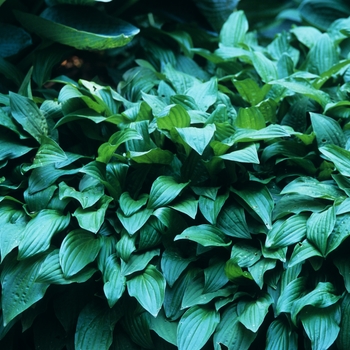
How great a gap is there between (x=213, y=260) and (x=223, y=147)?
0.31m

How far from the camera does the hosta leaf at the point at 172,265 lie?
3.98ft

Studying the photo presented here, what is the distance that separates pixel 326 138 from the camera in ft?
4.50

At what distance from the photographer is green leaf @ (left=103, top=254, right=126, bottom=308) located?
1161 mm

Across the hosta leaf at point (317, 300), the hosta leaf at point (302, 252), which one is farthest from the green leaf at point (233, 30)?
the hosta leaf at point (317, 300)

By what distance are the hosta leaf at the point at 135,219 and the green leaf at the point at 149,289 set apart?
113 millimetres

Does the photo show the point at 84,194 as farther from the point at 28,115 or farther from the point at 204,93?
the point at 204,93

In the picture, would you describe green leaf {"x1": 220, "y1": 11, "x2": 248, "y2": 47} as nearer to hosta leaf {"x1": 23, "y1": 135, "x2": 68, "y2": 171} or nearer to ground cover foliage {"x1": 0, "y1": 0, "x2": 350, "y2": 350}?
ground cover foliage {"x1": 0, "y1": 0, "x2": 350, "y2": 350}

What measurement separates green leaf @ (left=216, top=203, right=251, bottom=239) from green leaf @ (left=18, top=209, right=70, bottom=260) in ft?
1.36

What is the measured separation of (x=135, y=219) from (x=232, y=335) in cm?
38

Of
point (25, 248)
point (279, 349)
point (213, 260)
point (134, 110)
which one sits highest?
point (134, 110)

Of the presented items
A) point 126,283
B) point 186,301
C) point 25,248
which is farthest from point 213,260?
point 25,248

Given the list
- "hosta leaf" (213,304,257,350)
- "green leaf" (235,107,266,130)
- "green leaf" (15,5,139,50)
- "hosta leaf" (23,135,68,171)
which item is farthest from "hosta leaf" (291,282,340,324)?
"green leaf" (15,5,139,50)

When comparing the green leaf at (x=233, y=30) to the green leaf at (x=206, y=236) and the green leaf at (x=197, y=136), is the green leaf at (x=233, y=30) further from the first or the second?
the green leaf at (x=206, y=236)

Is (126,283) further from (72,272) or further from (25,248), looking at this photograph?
(25,248)
